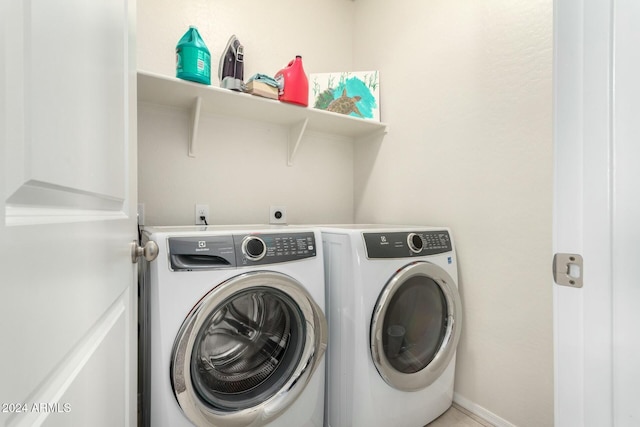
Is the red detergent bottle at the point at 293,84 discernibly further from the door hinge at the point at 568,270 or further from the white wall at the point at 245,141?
the door hinge at the point at 568,270

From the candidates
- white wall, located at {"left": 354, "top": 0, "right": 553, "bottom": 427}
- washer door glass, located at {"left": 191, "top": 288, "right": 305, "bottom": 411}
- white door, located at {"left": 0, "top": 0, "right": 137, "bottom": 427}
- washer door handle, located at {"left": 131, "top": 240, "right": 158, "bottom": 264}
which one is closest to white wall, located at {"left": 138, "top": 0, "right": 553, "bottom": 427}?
white wall, located at {"left": 354, "top": 0, "right": 553, "bottom": 427}

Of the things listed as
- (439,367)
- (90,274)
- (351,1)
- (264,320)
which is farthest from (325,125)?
(90,274)

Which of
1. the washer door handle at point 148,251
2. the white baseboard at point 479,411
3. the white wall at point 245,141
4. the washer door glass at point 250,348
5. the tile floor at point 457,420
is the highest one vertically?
the white wall at point 245,141

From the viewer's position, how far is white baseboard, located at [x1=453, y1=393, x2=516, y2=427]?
1401 millimetres

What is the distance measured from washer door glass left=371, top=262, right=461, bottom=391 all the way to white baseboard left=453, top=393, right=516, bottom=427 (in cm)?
30

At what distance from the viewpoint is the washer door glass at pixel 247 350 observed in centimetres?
100

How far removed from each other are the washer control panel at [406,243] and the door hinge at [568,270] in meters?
0.72

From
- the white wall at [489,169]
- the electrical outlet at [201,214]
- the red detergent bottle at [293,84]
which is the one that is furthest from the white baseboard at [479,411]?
the red detergent bottle at [293,84]

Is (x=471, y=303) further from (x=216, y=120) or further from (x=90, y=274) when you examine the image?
(x=216, y=120)

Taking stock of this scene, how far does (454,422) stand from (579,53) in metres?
1.64

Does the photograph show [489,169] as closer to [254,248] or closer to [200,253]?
[254,248]

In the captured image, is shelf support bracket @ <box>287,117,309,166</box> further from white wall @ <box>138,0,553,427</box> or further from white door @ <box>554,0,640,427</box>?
white door @ <box>554,0,640,427</box>

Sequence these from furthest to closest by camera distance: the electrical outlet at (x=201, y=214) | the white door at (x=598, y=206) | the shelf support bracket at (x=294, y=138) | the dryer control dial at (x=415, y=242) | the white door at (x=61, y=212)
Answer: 1. the shelf support bracket at (x=294, y=138)
2. the electrical outlet at (x=201, y=214)
3. the dryer control dial at (x=415, y=242)
4. the white door at (x=598, y=206)
5. the white door at (x=61, y=212)

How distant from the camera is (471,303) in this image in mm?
1539
